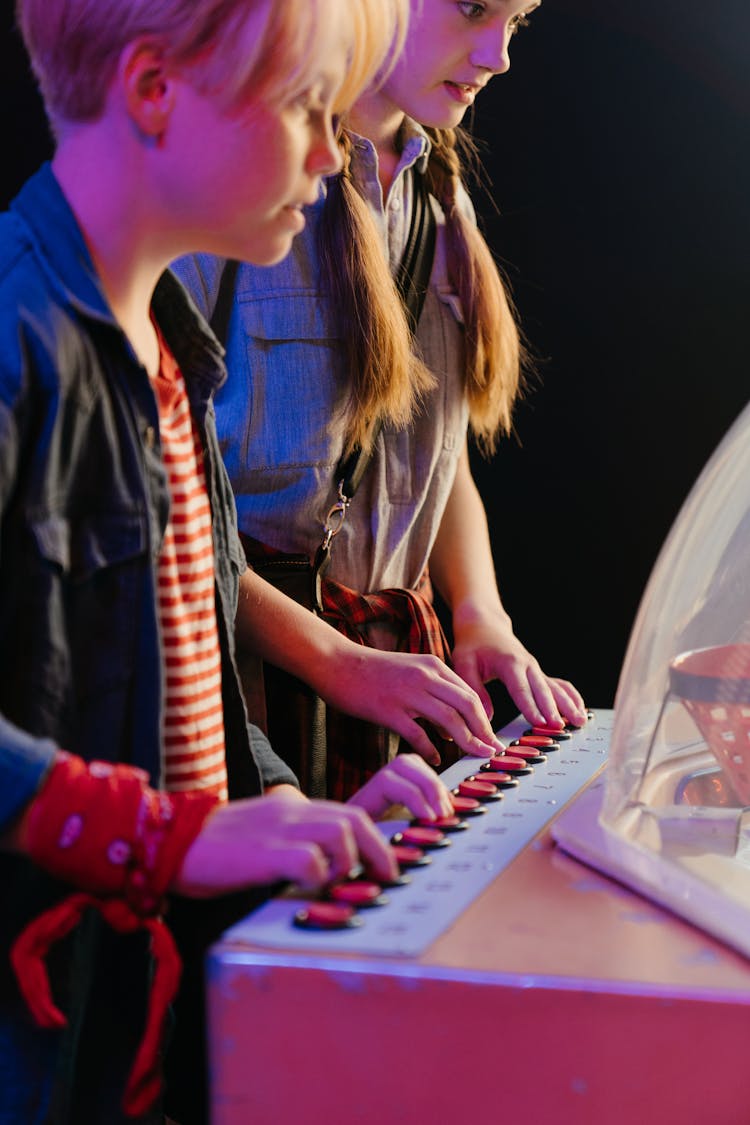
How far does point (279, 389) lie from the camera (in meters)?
1.35

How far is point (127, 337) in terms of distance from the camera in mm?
805

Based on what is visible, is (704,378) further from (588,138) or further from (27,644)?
(27,644)

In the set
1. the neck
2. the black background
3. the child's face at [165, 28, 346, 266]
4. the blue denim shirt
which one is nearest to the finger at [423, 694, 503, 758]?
the blue denim shirt

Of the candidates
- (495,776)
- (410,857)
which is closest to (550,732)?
(495,776)

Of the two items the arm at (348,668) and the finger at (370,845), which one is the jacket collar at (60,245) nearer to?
the finger at (370,845)

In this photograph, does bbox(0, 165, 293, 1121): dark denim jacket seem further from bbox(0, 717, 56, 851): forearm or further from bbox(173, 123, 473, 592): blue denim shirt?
bbox(173, 123, 473, 592): blue denim shirt

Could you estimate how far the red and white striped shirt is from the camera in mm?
879

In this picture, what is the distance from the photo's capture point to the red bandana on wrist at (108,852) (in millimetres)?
660

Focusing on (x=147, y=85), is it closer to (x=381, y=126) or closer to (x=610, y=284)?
(x=381, y=126)

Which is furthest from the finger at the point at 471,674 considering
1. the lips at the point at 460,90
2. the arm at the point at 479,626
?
the lips at the point at 460,90

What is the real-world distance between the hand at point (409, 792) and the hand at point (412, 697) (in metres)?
0.17

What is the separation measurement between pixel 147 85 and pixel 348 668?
591 millimetres

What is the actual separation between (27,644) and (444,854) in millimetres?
267

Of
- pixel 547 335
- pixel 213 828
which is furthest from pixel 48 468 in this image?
pixel 547 335
